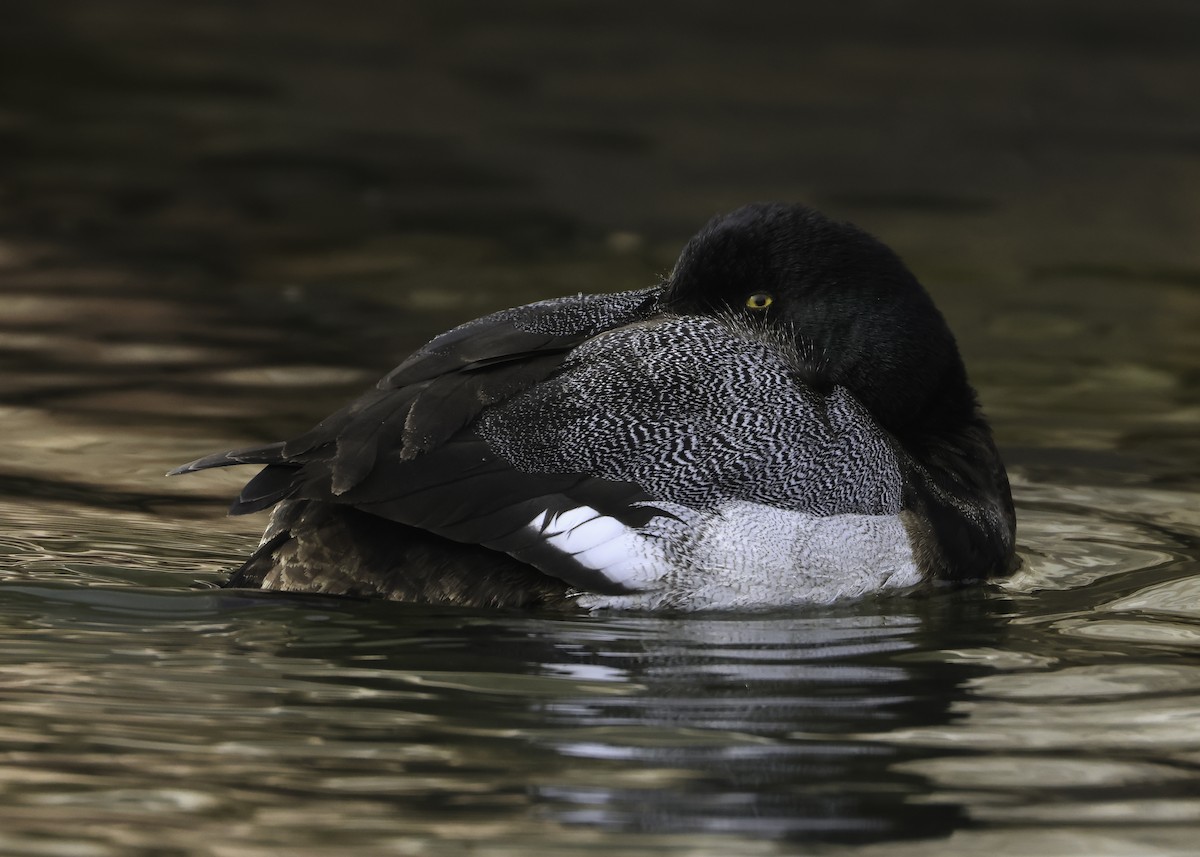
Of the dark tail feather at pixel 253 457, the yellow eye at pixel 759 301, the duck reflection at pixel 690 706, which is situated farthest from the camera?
the yellow eye at pixel 759 301

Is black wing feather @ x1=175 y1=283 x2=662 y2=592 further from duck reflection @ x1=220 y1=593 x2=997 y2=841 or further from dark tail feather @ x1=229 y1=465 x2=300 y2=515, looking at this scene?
duck reflection @ x1=220 y1=593 x2=997 y2=841

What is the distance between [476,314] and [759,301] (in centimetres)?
442

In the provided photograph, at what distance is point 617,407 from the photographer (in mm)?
5684

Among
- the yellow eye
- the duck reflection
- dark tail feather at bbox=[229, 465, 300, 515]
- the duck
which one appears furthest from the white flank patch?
the yellow eye

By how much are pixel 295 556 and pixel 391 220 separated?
7495 millimetres

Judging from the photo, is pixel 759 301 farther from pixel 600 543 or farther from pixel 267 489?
pixel 267 489

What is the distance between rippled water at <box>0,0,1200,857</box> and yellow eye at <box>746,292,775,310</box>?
3.42 ft

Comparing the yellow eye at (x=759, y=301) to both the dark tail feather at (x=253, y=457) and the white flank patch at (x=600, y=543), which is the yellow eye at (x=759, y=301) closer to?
the white flank patch at (x=600, y=543)

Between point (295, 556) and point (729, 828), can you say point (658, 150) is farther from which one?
point (729, 828)

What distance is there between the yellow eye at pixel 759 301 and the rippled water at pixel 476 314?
104 cm

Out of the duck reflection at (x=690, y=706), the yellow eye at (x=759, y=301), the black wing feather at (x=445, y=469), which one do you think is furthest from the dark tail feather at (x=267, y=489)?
the yellow eye at (x=759, y=301)

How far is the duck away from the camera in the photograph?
18.1ft

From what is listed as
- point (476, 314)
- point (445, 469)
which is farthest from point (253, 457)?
point (476, 314)

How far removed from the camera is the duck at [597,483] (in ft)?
18.1
